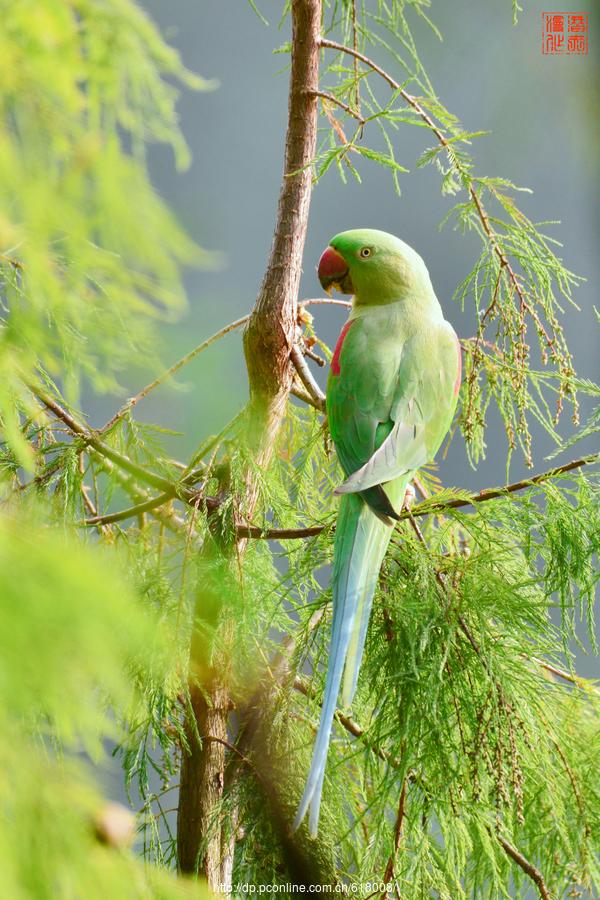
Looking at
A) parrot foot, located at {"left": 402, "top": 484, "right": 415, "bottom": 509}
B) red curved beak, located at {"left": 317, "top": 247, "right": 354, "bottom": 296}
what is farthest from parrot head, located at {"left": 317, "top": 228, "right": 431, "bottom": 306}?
parrot foot, located at {"left": 402, "top": 484, "right": 415, "bottom": 509}

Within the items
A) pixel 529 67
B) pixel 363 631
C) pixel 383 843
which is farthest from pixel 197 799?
pixel 529 67

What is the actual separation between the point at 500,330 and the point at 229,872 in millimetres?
710

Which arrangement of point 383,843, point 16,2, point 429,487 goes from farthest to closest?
point 429,487 → point 383,843 → point 16,2

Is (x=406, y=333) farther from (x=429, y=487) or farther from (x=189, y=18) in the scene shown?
(x=189, y=18)

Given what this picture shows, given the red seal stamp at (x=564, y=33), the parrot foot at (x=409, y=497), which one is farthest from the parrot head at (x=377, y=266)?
the red seal stamp at (x=564, y=33)

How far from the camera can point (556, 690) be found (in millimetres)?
628

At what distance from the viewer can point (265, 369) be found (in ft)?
2.24

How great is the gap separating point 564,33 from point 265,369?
62.4 inches

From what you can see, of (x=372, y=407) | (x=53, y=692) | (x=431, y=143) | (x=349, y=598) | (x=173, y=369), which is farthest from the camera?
(x=431, y=143)

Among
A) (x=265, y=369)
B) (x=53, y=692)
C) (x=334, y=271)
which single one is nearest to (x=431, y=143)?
(x=334, y=271)

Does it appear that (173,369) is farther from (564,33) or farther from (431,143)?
(564,33)

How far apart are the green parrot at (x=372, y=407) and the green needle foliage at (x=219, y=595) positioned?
0.24ft

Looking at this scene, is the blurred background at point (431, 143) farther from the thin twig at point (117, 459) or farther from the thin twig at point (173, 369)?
the thin twig at point (117, 459)

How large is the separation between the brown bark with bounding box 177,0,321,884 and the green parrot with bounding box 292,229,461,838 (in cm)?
7
